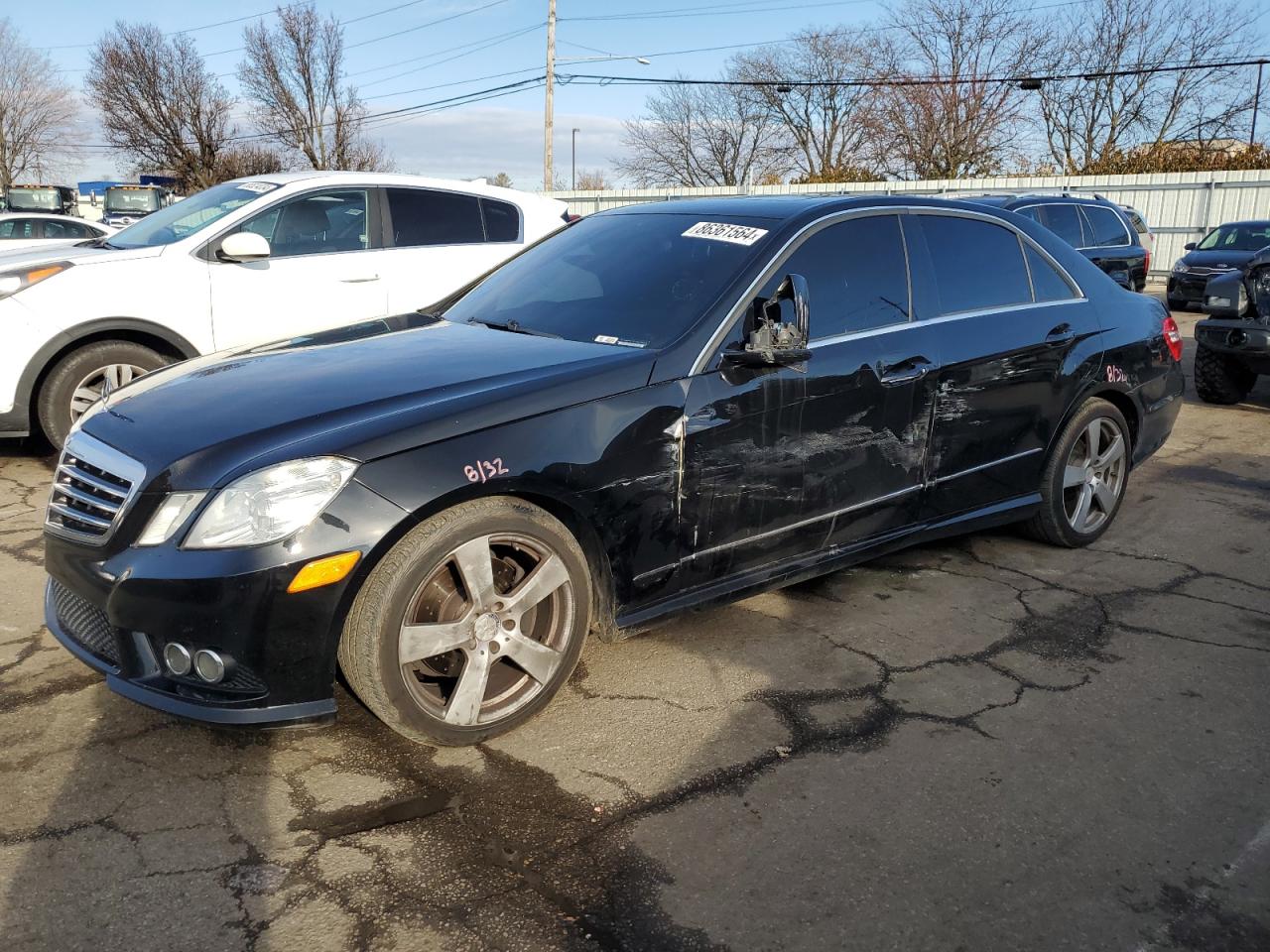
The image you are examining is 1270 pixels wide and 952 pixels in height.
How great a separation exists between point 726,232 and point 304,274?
151 inches

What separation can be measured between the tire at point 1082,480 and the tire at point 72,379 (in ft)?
15.9

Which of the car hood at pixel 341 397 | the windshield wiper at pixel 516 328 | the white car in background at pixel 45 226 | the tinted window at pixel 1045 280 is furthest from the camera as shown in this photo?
the white car in background at pixel 45 226

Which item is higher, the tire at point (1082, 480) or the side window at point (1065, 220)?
the side window at point (1065, 220)

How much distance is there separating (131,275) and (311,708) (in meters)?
4.34

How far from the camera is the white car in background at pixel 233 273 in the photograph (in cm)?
584

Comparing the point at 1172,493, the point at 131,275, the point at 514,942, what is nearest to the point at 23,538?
the point at 131,275

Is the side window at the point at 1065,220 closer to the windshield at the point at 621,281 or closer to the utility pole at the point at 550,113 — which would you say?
the windshield at the point at 621,281

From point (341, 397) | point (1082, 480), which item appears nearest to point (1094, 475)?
point (1082, 480)

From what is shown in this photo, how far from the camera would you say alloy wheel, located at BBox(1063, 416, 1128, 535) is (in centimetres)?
477

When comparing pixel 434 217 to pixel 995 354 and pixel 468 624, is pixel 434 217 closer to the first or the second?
pixel 995 354

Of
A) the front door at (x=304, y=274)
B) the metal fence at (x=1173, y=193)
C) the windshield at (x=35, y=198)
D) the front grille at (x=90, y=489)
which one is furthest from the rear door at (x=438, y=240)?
the windshield at (x=35, y=198)

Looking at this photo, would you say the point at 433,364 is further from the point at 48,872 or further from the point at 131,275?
the point at 131,275

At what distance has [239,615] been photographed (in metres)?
2.60

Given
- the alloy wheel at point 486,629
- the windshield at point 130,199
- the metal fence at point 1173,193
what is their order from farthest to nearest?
the windshield at point 130,199 < the metal fence at point 1173,193 < the alloy wheel at point 486,629
